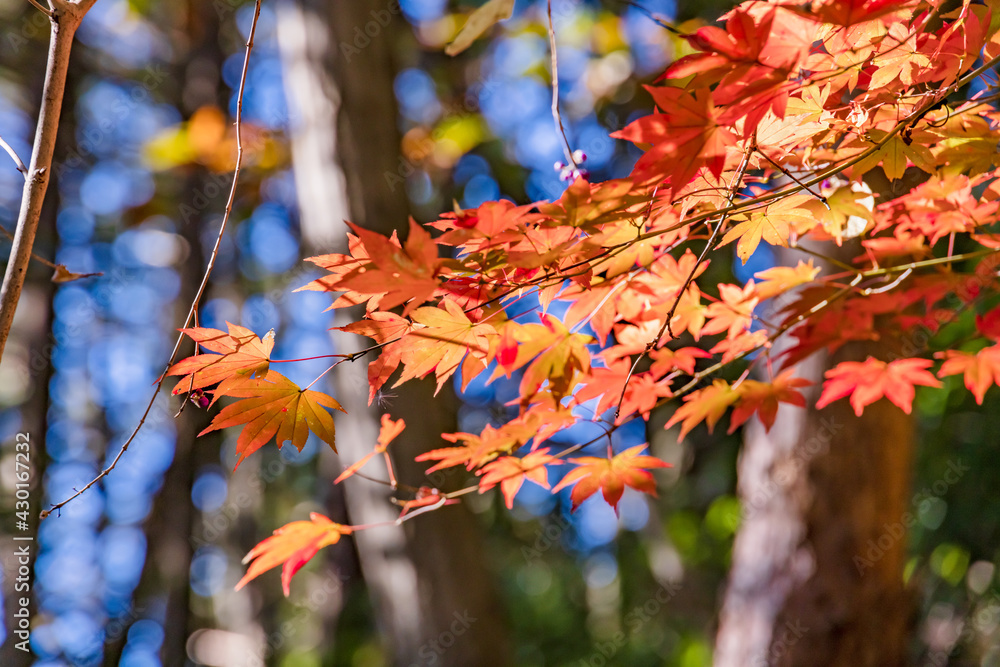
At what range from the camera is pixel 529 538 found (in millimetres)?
6574

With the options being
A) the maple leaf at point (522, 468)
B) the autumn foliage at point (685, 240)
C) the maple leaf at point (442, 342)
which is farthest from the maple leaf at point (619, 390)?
the maple leaf at point (442, 342)

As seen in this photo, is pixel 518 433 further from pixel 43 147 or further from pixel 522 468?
pixel 43 147

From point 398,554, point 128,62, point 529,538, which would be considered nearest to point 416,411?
point 398,554

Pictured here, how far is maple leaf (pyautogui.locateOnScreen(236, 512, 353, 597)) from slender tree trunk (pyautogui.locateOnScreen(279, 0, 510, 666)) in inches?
35.0

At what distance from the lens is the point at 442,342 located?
710 millimetres

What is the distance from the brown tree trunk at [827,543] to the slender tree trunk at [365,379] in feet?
2.56

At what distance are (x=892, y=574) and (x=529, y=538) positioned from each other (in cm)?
515

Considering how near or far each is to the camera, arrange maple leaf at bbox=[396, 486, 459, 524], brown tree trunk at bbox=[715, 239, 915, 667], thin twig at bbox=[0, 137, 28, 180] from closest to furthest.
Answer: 1. thin twig at bbox=[0, 137, 28, 180]
2. maple leaf at bbox=[396, 486, 459, 524]
3. brown tree trunk at bbox=[715, 239, 915, 667]

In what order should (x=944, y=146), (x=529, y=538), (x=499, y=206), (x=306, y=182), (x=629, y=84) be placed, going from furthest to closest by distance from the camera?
(x=529, y=538)
(x=629, y=84)
(x=306, y=182)
(x=944, y=146)
(x=499, y=206)

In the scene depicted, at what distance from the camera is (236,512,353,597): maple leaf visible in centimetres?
82

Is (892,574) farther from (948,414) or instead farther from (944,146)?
(948,414)

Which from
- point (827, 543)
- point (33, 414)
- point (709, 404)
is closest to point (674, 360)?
point (709, 404)

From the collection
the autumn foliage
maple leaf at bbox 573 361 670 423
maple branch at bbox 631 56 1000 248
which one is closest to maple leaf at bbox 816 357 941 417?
the autumn foliage

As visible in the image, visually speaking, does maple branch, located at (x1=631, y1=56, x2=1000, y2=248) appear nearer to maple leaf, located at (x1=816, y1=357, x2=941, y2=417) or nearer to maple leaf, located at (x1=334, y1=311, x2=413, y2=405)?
maple leaf, located at (x1=334, y1=311, x2=413, y2=405)
